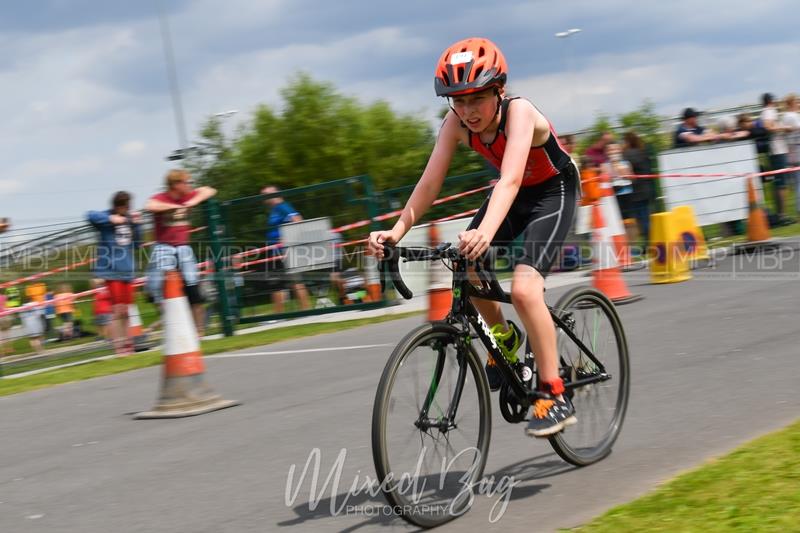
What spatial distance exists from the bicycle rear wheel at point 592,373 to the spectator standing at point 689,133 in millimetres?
12674

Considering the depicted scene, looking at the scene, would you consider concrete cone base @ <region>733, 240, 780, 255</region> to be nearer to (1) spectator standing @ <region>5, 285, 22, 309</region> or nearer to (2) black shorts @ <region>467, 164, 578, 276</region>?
(1) spectator standing @ <region>5, 285, 22, 309</region>

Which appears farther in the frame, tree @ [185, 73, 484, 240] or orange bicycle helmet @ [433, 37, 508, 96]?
tree @ [185, 73, 484, 240]

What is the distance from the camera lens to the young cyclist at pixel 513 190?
4961 millimetres

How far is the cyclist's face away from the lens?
199 inches

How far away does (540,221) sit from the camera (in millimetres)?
5375

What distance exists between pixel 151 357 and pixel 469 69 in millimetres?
8948

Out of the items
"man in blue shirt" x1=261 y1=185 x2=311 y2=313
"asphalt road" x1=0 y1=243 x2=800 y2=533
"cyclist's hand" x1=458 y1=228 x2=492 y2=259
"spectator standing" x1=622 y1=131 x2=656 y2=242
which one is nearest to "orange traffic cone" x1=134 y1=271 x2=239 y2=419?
"asphalt road" x1=0 y1=243 x2=800 y2=533

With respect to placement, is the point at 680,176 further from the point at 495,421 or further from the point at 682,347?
the point at 495,421

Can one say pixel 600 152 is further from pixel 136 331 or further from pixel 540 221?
pixel 540 221

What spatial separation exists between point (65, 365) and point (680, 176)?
9910 millimetres

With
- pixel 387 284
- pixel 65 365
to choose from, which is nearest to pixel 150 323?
pixel 65 365

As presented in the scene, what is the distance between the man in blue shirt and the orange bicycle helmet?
10.5m

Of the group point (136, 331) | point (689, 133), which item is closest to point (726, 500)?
point (136, 331)

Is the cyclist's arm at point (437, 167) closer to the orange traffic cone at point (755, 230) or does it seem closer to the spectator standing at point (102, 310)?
the spectator standing at point (102, 310)
